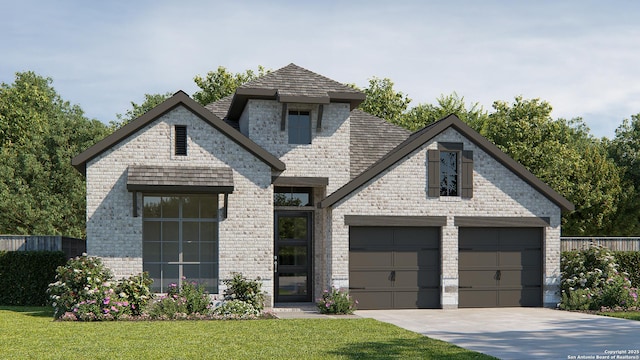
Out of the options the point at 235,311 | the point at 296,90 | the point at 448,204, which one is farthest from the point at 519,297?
the point at 296,90

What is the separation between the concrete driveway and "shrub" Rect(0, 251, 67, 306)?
10070 mm

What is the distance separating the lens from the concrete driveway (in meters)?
11.9

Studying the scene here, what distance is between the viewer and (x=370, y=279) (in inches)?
778

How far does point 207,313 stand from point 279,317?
185 cm

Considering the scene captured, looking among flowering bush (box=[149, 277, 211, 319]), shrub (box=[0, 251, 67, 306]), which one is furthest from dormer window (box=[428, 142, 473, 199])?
shrub (box=[0, 251, 67, 306])

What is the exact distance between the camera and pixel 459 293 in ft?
66.6

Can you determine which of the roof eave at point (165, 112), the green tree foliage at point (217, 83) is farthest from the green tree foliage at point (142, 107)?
the roof eave at point (165, 112)

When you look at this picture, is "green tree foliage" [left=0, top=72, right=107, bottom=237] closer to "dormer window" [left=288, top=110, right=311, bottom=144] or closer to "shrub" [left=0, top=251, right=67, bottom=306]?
"shrub" [left=0, top=251, right=67, bottom=306]

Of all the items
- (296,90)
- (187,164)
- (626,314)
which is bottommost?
(626,314)

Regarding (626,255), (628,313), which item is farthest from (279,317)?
(626,255)

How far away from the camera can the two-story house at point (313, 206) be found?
18.5m

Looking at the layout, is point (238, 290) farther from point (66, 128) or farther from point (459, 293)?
point (66, 128)

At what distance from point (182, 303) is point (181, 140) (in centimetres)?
459

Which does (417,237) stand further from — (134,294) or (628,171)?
(628,171)
